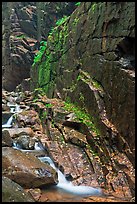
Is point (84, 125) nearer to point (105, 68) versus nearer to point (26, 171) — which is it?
point (105, 68)

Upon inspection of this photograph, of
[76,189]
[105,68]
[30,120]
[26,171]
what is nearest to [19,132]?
[30,120]

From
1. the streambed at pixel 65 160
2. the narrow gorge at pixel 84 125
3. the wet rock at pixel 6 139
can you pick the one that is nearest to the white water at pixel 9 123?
the narrow gorge at pixel 84 125

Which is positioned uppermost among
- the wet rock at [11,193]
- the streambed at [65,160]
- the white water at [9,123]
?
the wet rock at [11,193]

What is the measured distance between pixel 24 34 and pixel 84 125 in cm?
2422

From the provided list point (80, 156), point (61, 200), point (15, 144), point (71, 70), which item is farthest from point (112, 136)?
point (71, 70)

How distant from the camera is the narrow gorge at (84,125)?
7.31 m

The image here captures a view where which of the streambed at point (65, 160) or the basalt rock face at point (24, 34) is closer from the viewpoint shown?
the streambed at point (65, 160)

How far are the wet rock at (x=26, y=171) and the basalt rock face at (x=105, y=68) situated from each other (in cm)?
251

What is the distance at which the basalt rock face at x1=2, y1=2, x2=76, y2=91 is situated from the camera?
28734 millimetres

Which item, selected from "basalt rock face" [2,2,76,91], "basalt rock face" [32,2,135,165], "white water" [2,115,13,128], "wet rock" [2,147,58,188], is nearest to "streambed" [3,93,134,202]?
"wet rock" [2,147,58,188]

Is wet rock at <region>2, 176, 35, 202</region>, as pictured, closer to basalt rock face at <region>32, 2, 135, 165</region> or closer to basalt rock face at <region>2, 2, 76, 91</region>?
basalt rock face at <region>32, 2, 135, 165</region>

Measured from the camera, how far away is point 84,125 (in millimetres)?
10031

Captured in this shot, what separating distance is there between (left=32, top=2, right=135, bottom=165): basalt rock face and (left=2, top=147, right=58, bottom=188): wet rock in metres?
2.51

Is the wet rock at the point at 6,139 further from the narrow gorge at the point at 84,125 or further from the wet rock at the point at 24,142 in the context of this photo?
the wet rock at the point at 24,142
